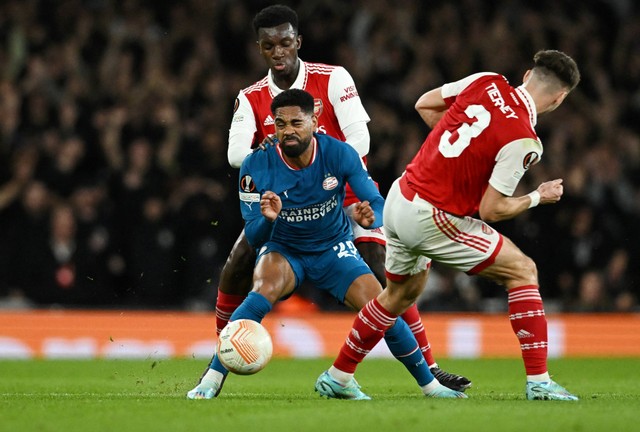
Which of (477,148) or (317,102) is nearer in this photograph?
(477,148)

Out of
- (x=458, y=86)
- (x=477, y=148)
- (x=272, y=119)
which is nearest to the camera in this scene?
(x=477, y=148)

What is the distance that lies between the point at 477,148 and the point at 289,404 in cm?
183

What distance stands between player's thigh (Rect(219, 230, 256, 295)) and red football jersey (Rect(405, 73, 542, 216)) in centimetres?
146

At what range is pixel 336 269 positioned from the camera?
7492 millimetres

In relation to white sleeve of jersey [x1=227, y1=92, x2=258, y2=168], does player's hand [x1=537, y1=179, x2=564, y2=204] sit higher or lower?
higher

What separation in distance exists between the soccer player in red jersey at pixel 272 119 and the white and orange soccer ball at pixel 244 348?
1035 millimetres

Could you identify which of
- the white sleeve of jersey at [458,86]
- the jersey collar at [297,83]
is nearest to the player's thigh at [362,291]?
the white sleeve of jersey at [458,86]

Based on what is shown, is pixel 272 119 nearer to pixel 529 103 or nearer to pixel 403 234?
pixel 403 234

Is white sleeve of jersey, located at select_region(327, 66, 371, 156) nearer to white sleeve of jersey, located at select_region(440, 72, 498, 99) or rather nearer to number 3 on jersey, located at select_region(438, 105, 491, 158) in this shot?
white sleeve of jersey, located at select_region(440, 72, 498, 99)

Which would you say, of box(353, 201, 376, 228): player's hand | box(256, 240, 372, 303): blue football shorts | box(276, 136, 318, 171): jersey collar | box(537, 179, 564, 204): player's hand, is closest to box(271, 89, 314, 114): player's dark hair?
box(276, 136, 318, 171): jersey collar

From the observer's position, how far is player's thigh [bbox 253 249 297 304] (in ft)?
23.9

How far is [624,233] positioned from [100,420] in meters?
9.15

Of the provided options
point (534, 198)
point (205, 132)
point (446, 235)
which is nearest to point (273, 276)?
point (446, 235)

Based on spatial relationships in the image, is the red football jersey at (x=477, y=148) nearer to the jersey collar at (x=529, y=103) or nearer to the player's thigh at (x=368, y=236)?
the jersey collar at (x=529, y=103)
